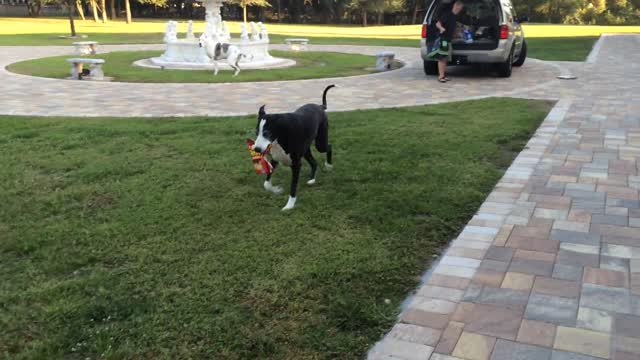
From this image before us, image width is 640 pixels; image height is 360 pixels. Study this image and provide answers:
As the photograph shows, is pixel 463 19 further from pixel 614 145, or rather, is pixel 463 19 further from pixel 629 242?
pixel 629 242

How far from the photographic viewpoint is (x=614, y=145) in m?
6.32

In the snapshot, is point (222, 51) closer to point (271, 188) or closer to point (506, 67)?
point (506, 67)

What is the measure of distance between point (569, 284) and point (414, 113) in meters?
5.54

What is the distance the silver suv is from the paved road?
506 millimetres

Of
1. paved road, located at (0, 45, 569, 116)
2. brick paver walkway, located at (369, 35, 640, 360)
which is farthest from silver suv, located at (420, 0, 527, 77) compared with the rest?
brick paver walkway, located at (369, 35, 640, 360)

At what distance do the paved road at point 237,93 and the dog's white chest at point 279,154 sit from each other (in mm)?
4649

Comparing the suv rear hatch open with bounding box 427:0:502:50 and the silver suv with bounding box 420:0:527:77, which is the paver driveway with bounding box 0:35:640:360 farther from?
the suv rear hatch open with bounding box 427:0:502:50

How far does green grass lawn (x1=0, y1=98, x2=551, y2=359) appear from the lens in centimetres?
276

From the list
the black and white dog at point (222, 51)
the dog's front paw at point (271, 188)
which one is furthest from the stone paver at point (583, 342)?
the black and white dog at point (222, 51)

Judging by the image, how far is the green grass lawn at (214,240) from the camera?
2.76m

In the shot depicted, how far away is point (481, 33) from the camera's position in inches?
489

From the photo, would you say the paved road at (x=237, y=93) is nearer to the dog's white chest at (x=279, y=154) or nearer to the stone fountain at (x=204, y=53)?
the stone fountain at (x=204, y=53)

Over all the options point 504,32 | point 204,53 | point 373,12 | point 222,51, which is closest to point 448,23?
point 504,32

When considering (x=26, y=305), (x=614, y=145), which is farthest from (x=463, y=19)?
(x=26, y=305)
